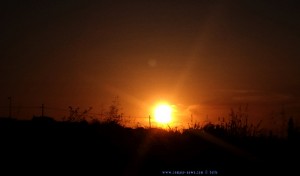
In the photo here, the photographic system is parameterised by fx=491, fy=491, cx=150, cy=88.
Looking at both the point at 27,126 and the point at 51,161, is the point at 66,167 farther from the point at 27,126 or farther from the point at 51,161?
the point at 27,126

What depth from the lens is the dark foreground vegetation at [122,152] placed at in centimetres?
982

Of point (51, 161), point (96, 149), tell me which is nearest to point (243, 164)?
point (96, 149)

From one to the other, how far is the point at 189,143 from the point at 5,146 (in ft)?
15.7

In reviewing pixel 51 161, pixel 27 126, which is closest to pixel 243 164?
pixel 51 161

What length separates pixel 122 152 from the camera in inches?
439

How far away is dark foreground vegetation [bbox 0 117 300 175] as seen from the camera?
9.82 m

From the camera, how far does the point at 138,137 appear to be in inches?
516

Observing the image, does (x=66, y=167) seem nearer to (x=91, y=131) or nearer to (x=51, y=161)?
(x=51, y=161)

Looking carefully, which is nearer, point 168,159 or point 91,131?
point 168,159

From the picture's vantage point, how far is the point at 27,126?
11.6 m

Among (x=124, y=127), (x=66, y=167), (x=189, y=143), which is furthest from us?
(x=124, y=127)

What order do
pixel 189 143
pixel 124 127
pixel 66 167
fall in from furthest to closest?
pixel 124 127, pixel 189 143, pixel 66 167

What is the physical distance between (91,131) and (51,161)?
2.30 m

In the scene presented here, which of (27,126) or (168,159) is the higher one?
(27,126)
